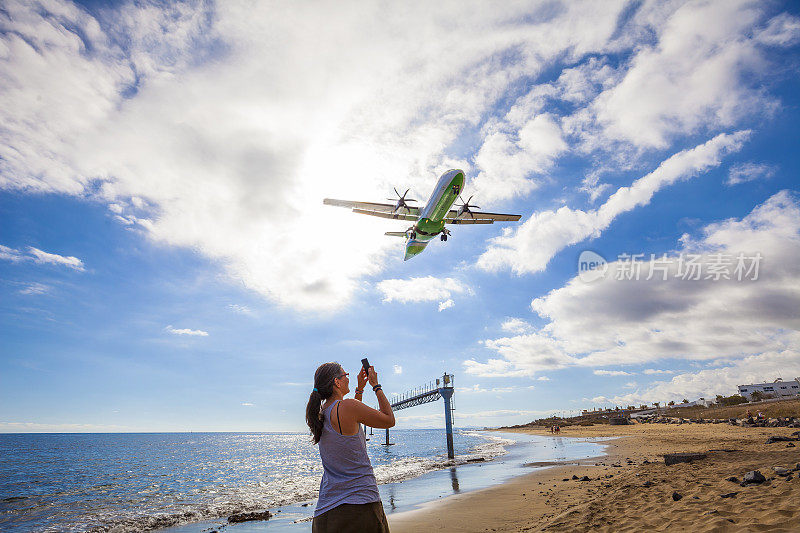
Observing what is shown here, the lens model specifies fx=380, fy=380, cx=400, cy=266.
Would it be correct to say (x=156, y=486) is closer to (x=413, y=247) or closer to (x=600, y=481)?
(x=413, y=247)

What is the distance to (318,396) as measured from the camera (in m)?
3.91

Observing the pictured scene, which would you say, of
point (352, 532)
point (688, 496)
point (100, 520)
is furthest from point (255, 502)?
point (352, 532)

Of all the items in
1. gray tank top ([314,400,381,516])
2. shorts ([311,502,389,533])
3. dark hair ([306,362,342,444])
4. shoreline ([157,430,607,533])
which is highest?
dark hair ([306,362,342,444])

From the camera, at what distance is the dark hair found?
3818 millimetres

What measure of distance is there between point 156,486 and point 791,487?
40.4 meters

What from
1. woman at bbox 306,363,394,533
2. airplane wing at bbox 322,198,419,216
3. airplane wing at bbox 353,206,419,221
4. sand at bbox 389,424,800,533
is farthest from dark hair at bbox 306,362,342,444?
airplane wing at bbox 353,206,419,221

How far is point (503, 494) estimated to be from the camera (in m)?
16.8

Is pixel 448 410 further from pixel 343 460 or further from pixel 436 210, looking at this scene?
pixel 343 460

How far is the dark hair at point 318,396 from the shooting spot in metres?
3.82

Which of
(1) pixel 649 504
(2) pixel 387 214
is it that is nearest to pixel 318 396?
(1) pixel 649 504

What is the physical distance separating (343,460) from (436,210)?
2569 cm

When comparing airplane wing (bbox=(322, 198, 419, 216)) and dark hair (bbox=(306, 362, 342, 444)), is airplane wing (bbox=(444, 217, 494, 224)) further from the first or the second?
dark hair (bbox=(306, 362, 342, 444))

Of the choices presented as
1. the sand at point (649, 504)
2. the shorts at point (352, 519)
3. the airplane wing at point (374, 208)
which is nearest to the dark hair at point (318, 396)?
the shorts at point (352, 519)

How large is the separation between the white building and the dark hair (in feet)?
389
